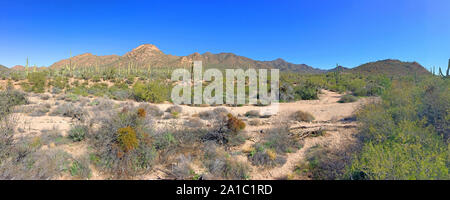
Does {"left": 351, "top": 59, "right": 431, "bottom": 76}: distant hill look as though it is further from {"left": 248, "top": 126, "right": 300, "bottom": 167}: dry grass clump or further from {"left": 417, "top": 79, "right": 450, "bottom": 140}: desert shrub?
{"left": 248, "top": 126, "right": 300, "bottom": 167}: dry grass clump

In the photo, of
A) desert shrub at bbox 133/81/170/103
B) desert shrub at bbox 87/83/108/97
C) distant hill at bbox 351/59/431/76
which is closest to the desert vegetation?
desert shrub at bbox 133/81/170/103

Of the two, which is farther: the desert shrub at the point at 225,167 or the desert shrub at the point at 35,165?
the desert shrub at the point at 225,167

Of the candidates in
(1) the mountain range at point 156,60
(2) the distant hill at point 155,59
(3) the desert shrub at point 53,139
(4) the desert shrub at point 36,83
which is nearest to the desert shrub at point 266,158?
(3) the desert shrub at point 53,139

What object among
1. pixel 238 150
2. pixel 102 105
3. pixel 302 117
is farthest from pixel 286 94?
pixel 102 105

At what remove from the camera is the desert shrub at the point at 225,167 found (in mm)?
4219

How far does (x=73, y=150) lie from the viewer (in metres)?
4.89

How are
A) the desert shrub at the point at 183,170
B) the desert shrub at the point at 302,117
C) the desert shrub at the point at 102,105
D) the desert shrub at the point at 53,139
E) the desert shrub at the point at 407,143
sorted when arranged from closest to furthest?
the desert shrub at the point at 407,143 → the desert shrub at the point at 183,170 → the desert shrub at the point at 53,139 → the desert shrub at the point at 302,117 → the desert shrub at the point at 102,105

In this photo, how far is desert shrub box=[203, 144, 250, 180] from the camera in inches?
166

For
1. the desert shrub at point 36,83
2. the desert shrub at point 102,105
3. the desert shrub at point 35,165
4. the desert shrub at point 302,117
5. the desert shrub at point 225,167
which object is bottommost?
the desert shrub at point 225,167

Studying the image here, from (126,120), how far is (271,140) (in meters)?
4.48

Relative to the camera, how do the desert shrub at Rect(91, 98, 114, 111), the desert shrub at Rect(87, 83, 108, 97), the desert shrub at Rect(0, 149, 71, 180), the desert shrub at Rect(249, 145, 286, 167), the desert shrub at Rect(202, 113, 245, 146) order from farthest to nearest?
the desert shrub at Rect(87, 83, 108, 97)
the desert shrub at Rect(91, 98, 114, 111)
the desert shrub at Rect(202, 113, 245, 146)
the desert shrub at Rect(249, 145, 286, 167)
the desert shrub at Rect(0, 149, 71, 180)

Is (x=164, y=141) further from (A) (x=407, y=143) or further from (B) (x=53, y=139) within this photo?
(A) (x=407, y=143)

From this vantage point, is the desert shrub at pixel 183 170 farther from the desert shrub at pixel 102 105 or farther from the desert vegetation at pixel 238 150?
the desert shrub at pixel 102 105
